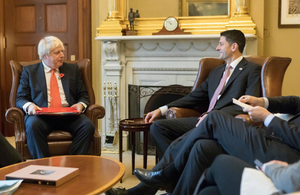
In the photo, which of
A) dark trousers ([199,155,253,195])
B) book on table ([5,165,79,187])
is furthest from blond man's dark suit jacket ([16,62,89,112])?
dark trousers ([199,155,253,195])

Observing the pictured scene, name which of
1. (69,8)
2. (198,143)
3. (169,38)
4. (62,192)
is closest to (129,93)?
(169,38)

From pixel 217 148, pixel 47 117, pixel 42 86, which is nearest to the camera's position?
pixel 217 148

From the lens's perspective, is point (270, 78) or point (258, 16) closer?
point (270, 78)

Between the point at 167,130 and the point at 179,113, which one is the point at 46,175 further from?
the point at 179,113

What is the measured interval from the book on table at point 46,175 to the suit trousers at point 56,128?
855 mm

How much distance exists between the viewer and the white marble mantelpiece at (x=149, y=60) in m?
3.64

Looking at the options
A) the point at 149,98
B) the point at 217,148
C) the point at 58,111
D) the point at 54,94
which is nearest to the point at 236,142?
the point at 217,148

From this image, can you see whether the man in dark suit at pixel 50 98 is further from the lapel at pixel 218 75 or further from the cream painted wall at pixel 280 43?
the cream painted wall at pixel 280 43

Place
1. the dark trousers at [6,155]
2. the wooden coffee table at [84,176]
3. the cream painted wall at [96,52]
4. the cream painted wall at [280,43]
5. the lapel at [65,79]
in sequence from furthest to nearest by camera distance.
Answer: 1. the cream painted wall at [96,52]
2. the cream painted wall at [280,43]
3. the lapel at [65,79]
4. the dark trousers at [6,155]
5. the wooden coffee table at [84,176]

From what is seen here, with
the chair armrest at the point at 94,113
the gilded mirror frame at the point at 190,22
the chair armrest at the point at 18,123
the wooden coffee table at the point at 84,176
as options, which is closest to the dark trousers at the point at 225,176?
the wooden coffee table at the point at 84,176

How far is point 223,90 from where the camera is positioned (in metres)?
2.64

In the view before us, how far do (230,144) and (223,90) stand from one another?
991mm

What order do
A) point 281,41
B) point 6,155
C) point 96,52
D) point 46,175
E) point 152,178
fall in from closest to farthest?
point 46,175 → point 152,178 → point 6,155 → point 281,41 → point 96,52

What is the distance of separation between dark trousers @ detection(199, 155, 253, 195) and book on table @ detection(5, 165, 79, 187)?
28.8 inches
